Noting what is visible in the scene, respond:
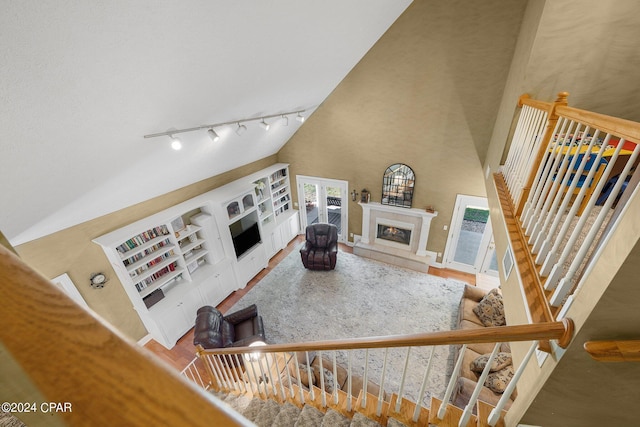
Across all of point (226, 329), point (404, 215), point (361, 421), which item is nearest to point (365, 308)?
point (404, 215)

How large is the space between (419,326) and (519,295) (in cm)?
313

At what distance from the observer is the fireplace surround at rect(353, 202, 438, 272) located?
5.57 meters

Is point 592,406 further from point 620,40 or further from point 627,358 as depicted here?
point 620,40

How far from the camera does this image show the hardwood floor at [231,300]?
161 inches

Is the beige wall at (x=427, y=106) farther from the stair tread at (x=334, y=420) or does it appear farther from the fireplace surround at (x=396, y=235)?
the stair tread at (x=334, y=420)

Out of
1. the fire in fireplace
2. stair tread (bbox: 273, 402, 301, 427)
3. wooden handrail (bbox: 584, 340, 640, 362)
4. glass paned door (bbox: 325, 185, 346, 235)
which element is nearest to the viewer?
wooden handrail (bbox: 584, 340, 640, 362)

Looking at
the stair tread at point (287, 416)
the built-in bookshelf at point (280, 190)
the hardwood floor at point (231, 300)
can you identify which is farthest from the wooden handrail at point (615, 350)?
the built-in bookshelf at point (280, 190)

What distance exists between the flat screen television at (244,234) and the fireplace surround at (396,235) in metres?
2.40

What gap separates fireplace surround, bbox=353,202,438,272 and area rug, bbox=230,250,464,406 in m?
0.24

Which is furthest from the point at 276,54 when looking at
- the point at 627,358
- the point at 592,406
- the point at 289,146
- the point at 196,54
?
the point at 289,146

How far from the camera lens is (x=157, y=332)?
4.03m

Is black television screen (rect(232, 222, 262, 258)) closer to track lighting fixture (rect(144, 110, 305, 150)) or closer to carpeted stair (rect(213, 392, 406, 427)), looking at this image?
track lighting fixture (rect(144, 110, 305, 150))

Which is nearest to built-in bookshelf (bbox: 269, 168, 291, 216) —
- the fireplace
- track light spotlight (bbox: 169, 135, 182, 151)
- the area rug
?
the area rug

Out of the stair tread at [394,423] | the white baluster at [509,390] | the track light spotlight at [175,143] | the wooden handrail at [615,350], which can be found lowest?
the stair tread at [394,423]
